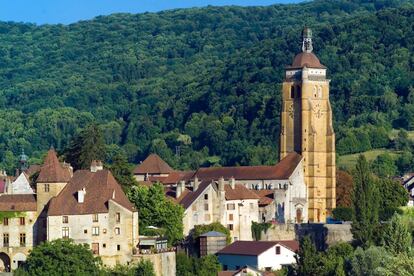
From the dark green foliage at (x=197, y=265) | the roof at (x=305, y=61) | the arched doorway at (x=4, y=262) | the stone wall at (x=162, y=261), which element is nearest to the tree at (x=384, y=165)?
the roof at (x=305, y=61)

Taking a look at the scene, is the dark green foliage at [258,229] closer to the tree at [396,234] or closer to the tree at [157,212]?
the tree at [157,212]

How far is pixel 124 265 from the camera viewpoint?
73750 millimetres

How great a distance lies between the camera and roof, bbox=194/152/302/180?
335 ft

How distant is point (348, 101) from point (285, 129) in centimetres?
6816

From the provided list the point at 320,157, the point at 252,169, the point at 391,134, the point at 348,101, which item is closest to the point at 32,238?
the point at 252,169

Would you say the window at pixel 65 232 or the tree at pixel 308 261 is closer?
the window at pixel 65 232

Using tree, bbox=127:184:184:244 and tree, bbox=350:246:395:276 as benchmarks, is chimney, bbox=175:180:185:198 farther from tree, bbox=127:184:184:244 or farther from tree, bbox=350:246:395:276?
tree, bbox=350:246:395:276

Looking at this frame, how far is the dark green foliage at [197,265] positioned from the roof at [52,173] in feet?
26.7

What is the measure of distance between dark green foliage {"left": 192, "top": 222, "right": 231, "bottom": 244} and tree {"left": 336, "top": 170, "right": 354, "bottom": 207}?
2462 centimetres

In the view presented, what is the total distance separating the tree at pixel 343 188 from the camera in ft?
360

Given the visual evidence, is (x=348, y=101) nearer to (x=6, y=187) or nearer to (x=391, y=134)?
(x=391, y=134)

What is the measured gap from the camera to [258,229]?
89.8m

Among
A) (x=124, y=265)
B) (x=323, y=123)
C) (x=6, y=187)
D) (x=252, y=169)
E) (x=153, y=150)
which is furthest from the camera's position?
(x=153, y=150)

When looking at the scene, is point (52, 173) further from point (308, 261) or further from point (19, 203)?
point (308, 261)
